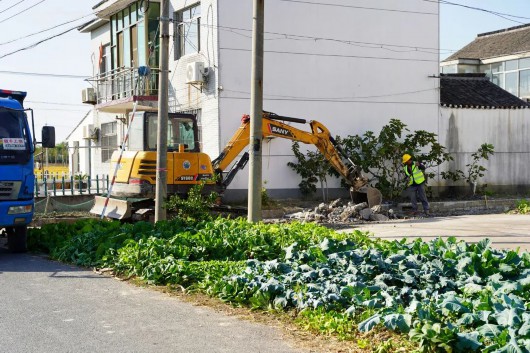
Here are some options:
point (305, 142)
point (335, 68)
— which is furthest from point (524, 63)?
point (305, 142)

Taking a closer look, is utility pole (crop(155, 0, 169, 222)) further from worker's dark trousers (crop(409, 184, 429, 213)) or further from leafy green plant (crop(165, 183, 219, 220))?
worker's dark trousers (crop(409, 184, 429, 213))

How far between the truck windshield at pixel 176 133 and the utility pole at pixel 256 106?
4.44 metres

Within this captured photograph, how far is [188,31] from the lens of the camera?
25.9 m

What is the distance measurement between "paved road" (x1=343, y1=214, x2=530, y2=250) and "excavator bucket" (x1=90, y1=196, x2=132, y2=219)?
588 cm

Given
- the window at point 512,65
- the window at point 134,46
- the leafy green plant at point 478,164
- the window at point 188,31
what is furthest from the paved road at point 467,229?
the window at point 512,65

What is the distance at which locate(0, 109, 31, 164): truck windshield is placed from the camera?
1440cm

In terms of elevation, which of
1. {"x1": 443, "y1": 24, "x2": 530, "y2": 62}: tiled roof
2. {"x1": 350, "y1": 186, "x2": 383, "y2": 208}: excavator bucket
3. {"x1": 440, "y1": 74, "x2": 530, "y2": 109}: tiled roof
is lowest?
{"x1": 350, "y1": 186, "x2": 383, "y2": 208}: excavator bucket

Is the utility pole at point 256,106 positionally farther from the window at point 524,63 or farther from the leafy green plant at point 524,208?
the window at point 524,63

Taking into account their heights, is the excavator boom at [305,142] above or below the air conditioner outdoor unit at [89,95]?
below

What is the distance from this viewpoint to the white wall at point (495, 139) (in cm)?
2822

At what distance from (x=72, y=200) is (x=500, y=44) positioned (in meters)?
25.7

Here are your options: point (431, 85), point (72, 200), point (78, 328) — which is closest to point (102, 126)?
point (72, 200)

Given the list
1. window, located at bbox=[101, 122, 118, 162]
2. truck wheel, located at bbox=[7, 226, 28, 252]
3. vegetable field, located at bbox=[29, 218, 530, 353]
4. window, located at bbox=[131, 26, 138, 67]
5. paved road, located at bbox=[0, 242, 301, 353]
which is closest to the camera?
vegetable field, located at bbox=[29, 218, 530, 353]

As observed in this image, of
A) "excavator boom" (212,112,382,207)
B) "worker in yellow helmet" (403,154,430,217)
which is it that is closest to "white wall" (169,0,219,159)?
"excavator boom" (212,112,382,207)
